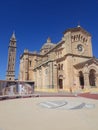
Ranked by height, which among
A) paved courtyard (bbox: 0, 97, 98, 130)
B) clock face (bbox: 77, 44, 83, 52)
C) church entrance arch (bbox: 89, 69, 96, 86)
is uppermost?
clock face (bbox: 77, 44, 83, 52)

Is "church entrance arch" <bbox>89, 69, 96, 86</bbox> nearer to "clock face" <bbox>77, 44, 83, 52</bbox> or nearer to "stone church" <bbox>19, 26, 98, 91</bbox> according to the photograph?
"stone church" <bbox>19, 26, 98, 91</bbox>

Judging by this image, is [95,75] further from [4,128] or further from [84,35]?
[4,128]

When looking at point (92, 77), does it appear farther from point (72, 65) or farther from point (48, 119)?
point (48, 119)

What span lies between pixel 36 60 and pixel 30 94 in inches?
1276

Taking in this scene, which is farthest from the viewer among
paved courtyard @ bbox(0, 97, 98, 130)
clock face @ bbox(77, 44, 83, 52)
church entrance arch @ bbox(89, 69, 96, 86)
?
Answer: clock face @ bbox(77, 44, 83, 52)

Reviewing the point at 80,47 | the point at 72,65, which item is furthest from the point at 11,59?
the point at 72,65

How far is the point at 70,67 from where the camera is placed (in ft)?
109

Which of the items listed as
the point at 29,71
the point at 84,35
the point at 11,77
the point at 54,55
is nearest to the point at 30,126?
the point at 54,55

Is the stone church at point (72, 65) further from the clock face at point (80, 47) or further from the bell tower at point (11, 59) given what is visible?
the bell tower at point (11, 59)

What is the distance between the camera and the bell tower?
62.7 metres

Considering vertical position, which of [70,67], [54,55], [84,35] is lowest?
[70,67]

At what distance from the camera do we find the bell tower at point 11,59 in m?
62.7

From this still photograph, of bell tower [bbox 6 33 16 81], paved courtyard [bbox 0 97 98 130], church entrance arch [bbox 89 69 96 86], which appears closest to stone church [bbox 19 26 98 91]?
church entrance arch [bbox 89 69 96 86]

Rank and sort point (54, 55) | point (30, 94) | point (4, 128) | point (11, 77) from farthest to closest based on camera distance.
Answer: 1. point (11, 77)
2. point (54, 55)
3. point (30, 94)
4. point (4, 128)
